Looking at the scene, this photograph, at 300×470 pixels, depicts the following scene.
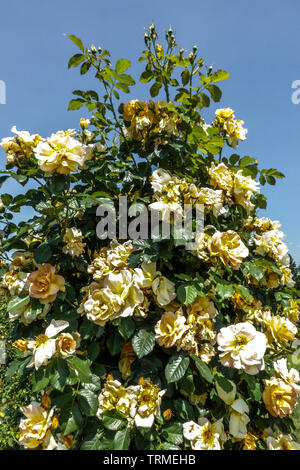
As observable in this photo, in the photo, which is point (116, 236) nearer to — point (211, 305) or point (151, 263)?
point (151, 263)

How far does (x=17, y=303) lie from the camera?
1.36m

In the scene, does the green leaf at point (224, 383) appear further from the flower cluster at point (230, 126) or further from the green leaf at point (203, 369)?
the flower cluster at point (230, 126)

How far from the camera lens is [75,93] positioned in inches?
59.8

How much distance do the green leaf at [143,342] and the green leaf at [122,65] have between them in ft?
3.74

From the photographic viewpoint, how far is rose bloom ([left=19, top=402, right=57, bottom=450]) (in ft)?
3.74

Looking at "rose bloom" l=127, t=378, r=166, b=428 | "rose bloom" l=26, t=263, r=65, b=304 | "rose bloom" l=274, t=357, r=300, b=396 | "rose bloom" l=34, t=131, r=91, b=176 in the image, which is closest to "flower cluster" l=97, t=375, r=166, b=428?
"rose bloom" l=127, t=378, r=166, b=428

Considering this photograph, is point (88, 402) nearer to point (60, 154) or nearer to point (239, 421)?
point (239, 421)

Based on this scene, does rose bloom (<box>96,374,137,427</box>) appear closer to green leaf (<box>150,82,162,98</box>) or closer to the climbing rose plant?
the climbing rose plant

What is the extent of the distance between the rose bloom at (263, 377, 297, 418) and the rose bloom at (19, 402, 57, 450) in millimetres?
861

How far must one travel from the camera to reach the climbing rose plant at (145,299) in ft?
3.83

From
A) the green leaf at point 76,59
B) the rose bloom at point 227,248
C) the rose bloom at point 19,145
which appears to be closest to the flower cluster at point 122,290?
the rose bloom at point 227,248

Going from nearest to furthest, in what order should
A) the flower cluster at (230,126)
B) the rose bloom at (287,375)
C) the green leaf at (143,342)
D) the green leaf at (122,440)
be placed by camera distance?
the green leaf at (122,440), the green leaf at (143,342), the rose bloom at (287,375), the flower cluster at (230,126)

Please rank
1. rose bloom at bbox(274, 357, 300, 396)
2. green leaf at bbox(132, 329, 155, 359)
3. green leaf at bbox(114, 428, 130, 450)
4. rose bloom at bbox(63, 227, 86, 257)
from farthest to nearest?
rose bloom at bbox(63, 227, 86, 257)
rose bloom at bbox(274, 357, 300, 396)
green leaf at bbox(132, 329, 155, 359)
green leaf at bbox(114, 428, 130, 450)
